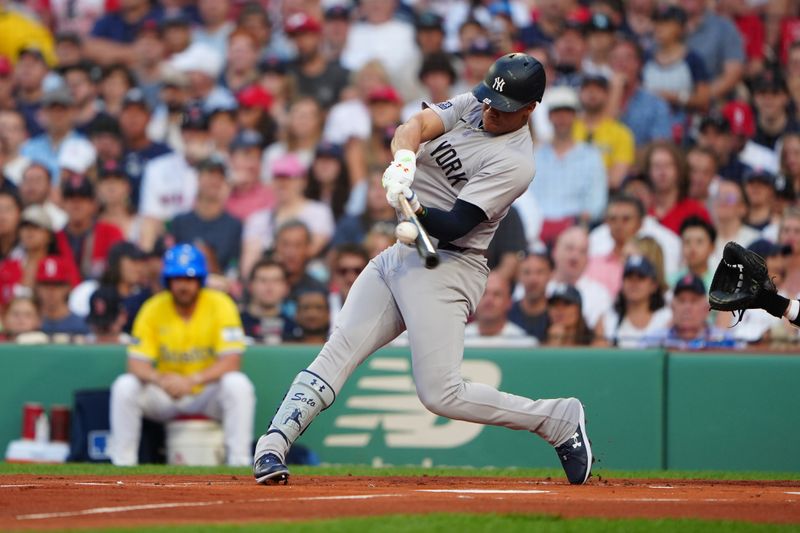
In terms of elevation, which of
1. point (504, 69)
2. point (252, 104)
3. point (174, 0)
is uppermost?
point (174, 0)

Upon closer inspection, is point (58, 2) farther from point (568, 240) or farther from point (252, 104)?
point (568, 240)

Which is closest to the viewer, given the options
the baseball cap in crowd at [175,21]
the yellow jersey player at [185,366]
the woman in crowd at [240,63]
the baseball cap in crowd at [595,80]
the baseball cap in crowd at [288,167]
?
the yellow jersey player at [185,366]

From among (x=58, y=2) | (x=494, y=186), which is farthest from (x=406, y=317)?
(x=58, y=2)

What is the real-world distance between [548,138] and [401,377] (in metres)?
3.14

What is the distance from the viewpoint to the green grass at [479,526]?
4.78 meters

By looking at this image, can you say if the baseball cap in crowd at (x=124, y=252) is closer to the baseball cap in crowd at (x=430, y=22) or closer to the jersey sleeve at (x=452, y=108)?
the baseball cap in crowd at (x=430, y=22)

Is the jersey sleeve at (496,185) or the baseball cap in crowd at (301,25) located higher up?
the baseball cap in crowd at (301,25)

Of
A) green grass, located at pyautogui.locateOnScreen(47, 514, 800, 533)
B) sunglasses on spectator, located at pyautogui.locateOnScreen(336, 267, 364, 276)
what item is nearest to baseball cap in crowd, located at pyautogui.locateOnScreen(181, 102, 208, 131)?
sunglasses on spectator, located at pyautogui.locateOnScreen(336, 267, 364, 276)

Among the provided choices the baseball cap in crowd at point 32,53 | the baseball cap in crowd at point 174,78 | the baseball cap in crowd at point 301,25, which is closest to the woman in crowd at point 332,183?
the baseball cap in crowd at point 301,25

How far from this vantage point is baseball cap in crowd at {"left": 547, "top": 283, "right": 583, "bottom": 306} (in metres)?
10.1

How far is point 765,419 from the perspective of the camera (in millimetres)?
9367

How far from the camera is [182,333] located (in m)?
9.89

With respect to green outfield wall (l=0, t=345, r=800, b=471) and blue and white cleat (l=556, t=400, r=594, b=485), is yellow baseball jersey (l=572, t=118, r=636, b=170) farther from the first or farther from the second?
blue and white cleat (l=556, t=400, r=594, b=485)

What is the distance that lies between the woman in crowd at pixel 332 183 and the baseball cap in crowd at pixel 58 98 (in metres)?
3.09
